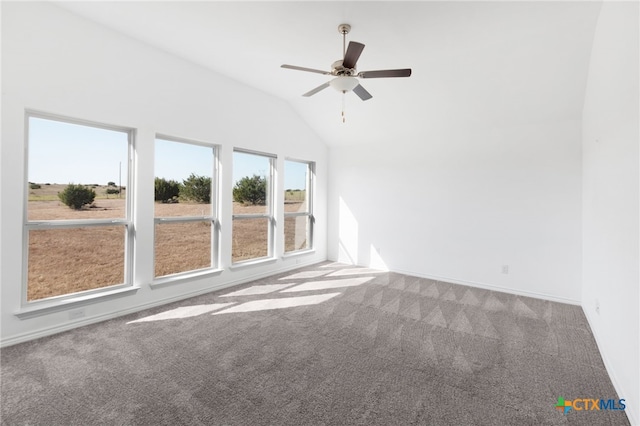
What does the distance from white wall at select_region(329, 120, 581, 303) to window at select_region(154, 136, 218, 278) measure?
9.40 ft

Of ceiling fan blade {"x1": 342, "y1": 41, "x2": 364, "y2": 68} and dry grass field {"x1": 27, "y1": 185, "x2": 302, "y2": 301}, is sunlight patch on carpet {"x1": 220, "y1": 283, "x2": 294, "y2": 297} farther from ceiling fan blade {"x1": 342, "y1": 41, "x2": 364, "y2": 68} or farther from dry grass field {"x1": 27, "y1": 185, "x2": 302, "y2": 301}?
ceiling fan blade {"x1": 342, "y1": 41, "x2": 364, "y2": 68}

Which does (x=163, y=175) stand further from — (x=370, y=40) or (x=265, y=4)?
(x=370, y=40)

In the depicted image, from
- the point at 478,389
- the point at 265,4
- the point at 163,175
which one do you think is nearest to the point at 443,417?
the point at 478,389

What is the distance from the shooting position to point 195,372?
227 cm

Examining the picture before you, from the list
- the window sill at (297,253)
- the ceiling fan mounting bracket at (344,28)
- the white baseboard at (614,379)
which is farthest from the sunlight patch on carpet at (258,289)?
the white baseboard at (614,379)

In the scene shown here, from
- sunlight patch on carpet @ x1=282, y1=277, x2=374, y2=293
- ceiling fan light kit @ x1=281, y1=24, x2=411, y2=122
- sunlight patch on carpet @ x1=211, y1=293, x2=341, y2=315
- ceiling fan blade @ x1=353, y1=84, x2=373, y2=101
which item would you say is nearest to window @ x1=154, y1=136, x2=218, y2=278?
sunlight patch on carpet @ x1=211, y1=293, x2=341, y2=315

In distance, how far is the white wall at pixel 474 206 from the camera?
3.97 meters

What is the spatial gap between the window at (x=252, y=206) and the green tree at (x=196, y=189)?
427 mm

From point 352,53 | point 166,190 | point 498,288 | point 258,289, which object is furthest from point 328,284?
point 352,53

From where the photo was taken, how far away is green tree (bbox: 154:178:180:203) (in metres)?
3.74

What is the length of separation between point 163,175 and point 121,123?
76 cm

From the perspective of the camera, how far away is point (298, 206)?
234 inches

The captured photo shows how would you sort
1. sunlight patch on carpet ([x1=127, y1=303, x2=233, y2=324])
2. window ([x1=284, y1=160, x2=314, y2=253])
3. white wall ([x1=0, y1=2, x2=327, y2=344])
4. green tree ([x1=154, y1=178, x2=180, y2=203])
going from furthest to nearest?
window ([x1=284, y1=160, x2=314, y2=253]), green tree ([x1=154, y1=178, x2=180, y2=203]), sunlight patch on carpet ([x1=127, y1=303, x2=233, y2=324]), white wall ([x1=0, y1=2, x2=327, y2=344])

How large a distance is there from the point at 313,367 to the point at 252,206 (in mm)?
3164
